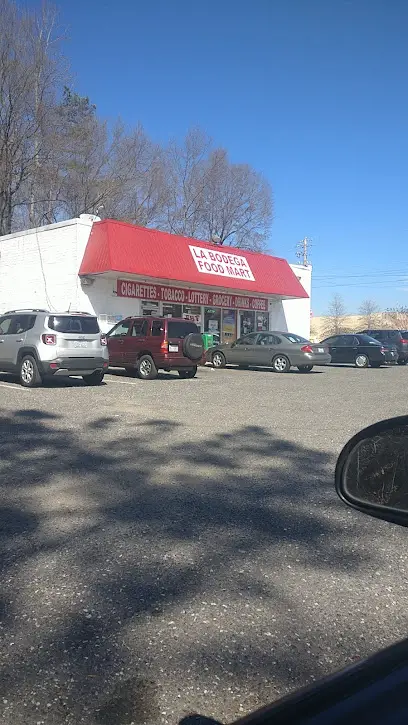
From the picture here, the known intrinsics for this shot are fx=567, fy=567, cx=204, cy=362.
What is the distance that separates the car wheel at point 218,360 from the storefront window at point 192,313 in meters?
2.72

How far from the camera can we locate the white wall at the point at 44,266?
20.0m

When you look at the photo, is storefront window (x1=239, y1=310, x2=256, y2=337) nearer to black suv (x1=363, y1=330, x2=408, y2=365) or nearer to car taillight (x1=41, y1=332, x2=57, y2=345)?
black suv (x1=363, y1=330, x2=408, y2=365)

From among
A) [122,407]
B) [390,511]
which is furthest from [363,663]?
[122,407]

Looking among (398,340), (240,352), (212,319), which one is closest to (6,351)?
(240,352)

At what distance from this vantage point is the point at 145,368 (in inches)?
632

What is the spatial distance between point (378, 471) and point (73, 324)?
11545mm

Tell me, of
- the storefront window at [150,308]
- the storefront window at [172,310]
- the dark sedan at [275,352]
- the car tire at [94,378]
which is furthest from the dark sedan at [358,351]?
the car tire at [94,378]

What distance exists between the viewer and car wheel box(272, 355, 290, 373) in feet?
67.3

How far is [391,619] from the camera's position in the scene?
10.2ft

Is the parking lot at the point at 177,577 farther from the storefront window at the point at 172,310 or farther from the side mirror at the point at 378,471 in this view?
the storefront window at the point at 172,310

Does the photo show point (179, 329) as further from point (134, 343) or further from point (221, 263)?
point (221, 263)

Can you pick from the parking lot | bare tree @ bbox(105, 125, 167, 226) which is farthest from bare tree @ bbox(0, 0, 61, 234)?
the parking lot

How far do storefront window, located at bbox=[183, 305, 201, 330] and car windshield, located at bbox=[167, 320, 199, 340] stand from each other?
7664mm

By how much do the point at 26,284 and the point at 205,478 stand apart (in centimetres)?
1789
